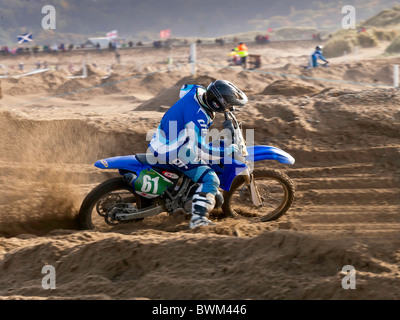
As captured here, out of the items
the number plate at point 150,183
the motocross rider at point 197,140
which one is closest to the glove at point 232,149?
the motocross rider at point 197,140

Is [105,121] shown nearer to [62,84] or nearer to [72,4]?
[62,84]

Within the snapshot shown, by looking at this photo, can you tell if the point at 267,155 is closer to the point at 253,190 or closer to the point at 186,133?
the point at 253,190

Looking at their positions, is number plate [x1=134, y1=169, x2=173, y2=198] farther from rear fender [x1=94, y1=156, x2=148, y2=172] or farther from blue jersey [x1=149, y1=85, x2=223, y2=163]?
blue jersey [x1=149, y1=85, x2=223, y2=163]

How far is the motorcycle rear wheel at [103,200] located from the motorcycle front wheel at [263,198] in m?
1.14

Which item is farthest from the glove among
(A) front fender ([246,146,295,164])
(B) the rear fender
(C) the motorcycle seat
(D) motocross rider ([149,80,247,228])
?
(B) the rear fender

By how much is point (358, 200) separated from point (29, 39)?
25.0 m

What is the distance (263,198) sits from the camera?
5656mm

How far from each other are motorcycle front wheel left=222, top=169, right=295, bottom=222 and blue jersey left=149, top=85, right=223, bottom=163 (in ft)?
1.98

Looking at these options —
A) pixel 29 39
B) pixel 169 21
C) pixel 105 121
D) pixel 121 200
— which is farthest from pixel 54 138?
pixel 169 21

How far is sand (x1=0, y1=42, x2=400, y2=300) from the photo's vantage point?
11.7 feet

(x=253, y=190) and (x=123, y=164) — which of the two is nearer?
(x=123, y=164)

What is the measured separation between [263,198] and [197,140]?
1.30m

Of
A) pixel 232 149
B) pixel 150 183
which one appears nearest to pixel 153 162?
pixel 150 183

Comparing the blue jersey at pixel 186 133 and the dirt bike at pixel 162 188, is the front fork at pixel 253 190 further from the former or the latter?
the blue jersey at pixel 186 133
